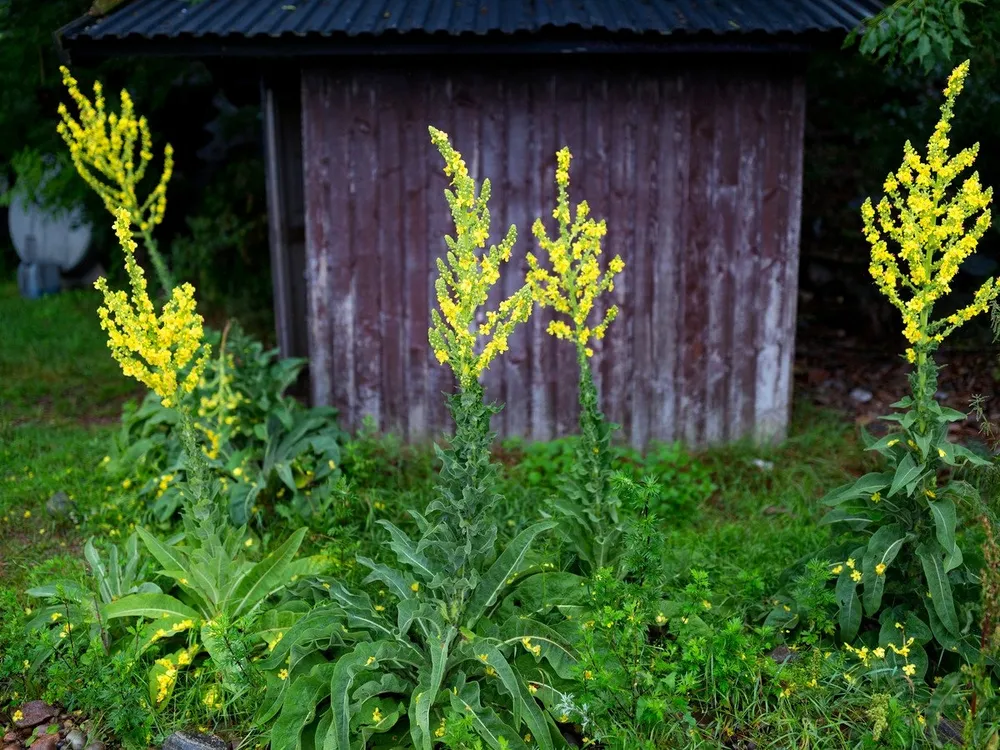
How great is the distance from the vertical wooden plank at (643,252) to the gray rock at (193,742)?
3746 millimetres

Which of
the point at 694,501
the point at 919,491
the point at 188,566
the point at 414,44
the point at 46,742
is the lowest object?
the point at 694,501

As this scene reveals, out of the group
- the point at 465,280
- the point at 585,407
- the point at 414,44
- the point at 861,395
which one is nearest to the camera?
the point at 465,280

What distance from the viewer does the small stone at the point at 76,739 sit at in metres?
3.80

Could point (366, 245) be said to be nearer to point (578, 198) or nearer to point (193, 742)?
point (578, 198)

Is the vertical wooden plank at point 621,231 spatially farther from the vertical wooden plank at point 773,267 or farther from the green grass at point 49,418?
the green grass at point 49,418

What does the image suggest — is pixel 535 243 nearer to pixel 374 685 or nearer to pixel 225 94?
pixel 374 685

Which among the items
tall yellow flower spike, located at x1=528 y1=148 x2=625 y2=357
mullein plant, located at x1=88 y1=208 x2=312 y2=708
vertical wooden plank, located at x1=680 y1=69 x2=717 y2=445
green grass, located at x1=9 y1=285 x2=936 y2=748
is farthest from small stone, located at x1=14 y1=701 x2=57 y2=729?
vertical wooden plank, located at x1=680 y1=69 x2=717 y2=445

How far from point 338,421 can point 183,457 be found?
1.52m

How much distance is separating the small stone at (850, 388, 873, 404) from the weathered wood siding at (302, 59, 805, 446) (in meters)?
1.11

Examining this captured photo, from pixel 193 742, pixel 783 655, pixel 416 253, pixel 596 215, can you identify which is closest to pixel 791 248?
pixel 596 215

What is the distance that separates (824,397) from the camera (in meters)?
7.74

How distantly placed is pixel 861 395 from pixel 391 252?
3.76 metres

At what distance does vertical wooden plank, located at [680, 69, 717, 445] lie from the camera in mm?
6402

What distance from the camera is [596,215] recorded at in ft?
21.5
